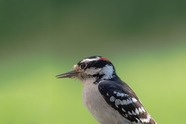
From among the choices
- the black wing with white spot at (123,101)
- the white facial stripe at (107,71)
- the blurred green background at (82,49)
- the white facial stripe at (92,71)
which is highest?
the blurred green background at (82,49)

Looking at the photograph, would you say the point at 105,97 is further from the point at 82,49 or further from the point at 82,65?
the point at 82,49

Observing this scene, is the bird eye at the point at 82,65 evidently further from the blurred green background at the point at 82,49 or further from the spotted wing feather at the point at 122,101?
the blurred green background at the point at 82,49

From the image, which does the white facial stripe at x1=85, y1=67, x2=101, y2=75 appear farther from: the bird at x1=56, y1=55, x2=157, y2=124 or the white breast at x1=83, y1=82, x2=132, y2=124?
the white breast at x1=83, y1=82, x2=132, y2=124

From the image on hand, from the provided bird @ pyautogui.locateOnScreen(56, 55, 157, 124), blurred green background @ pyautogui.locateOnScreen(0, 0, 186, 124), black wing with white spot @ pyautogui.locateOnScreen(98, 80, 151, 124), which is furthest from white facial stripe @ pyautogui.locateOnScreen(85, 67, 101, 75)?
blurred green background @ pyautogui.locateOnScreen(0, 0, 186, 124)

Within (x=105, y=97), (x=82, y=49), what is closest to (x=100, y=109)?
(x=105, y=97)

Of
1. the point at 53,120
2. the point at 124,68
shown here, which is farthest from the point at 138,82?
the point at 53,120

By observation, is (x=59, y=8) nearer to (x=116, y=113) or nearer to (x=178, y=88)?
(x=178, y=88)

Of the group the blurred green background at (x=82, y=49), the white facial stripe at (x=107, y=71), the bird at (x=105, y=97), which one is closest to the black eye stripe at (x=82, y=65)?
the bird at (x=105, y=97)
